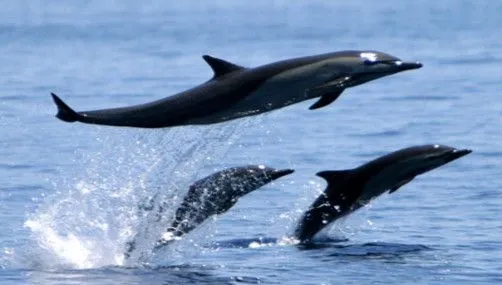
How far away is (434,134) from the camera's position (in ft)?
98.0

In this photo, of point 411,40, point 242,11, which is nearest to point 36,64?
point 411,40

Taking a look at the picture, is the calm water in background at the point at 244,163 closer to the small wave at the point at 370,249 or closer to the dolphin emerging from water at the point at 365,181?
the small wave at the point at 370,249

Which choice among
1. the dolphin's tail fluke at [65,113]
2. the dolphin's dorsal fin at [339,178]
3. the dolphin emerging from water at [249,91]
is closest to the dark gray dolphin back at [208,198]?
the dolphin's dorsal fin at [339,178]

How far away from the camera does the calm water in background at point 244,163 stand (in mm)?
16750

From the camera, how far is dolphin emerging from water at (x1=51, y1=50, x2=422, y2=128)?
14688 millimetres

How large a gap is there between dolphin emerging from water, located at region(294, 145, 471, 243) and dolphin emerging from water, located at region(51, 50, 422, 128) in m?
2.69

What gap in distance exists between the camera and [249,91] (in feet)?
49.4

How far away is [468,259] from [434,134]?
42.1 ft

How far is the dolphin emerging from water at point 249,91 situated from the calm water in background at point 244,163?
1442mm

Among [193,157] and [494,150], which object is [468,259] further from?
[494,150]

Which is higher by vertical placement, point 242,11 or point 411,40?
point 242,11

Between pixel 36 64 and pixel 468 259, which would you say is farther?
pixel 36 64

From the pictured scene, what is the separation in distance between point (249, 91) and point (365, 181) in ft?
11.9

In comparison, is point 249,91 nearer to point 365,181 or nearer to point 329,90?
point 329,90
